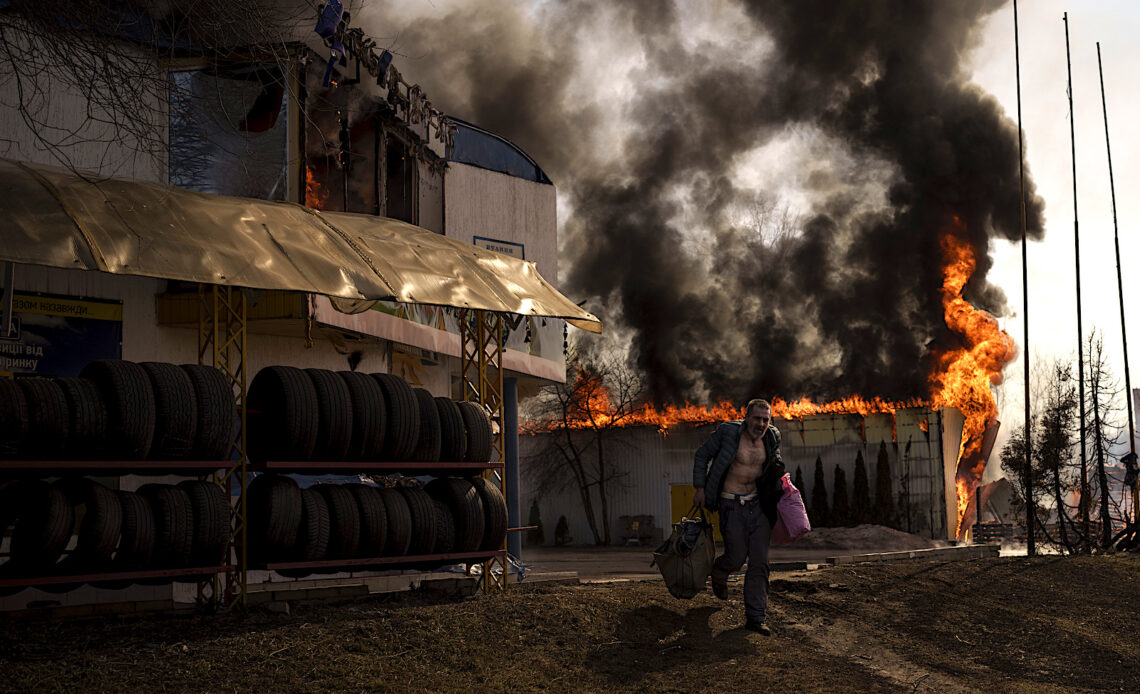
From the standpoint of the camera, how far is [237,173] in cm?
1583

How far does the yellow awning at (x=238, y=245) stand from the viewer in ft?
26.8

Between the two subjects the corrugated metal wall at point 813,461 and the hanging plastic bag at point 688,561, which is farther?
the corrugated metal wall at point 813,461

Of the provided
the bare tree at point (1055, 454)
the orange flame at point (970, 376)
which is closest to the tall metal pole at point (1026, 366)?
the bare tree at point (1055, 454)

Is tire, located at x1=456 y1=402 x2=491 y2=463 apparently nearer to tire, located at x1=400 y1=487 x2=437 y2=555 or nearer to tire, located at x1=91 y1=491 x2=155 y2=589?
tire, located at x1=400 y1=487 x2=437 y2=555

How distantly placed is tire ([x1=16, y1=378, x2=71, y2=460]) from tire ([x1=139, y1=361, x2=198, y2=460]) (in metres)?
0.75

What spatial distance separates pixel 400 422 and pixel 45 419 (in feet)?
11.0

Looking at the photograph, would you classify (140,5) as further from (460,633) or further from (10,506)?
(460,633)

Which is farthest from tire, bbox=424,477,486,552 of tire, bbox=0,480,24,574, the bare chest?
tire, bbox=0,480,24,574

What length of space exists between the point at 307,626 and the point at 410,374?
43.0ft

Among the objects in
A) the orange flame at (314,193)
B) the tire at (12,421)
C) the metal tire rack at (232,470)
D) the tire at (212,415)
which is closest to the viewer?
the tire at (12,421)

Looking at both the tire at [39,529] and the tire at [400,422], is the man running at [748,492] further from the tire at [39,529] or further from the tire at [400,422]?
the tire at [39,529]

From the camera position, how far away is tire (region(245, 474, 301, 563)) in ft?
31.5

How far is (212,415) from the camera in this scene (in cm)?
925

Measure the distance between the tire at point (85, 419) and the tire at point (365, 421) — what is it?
239 centimetres
